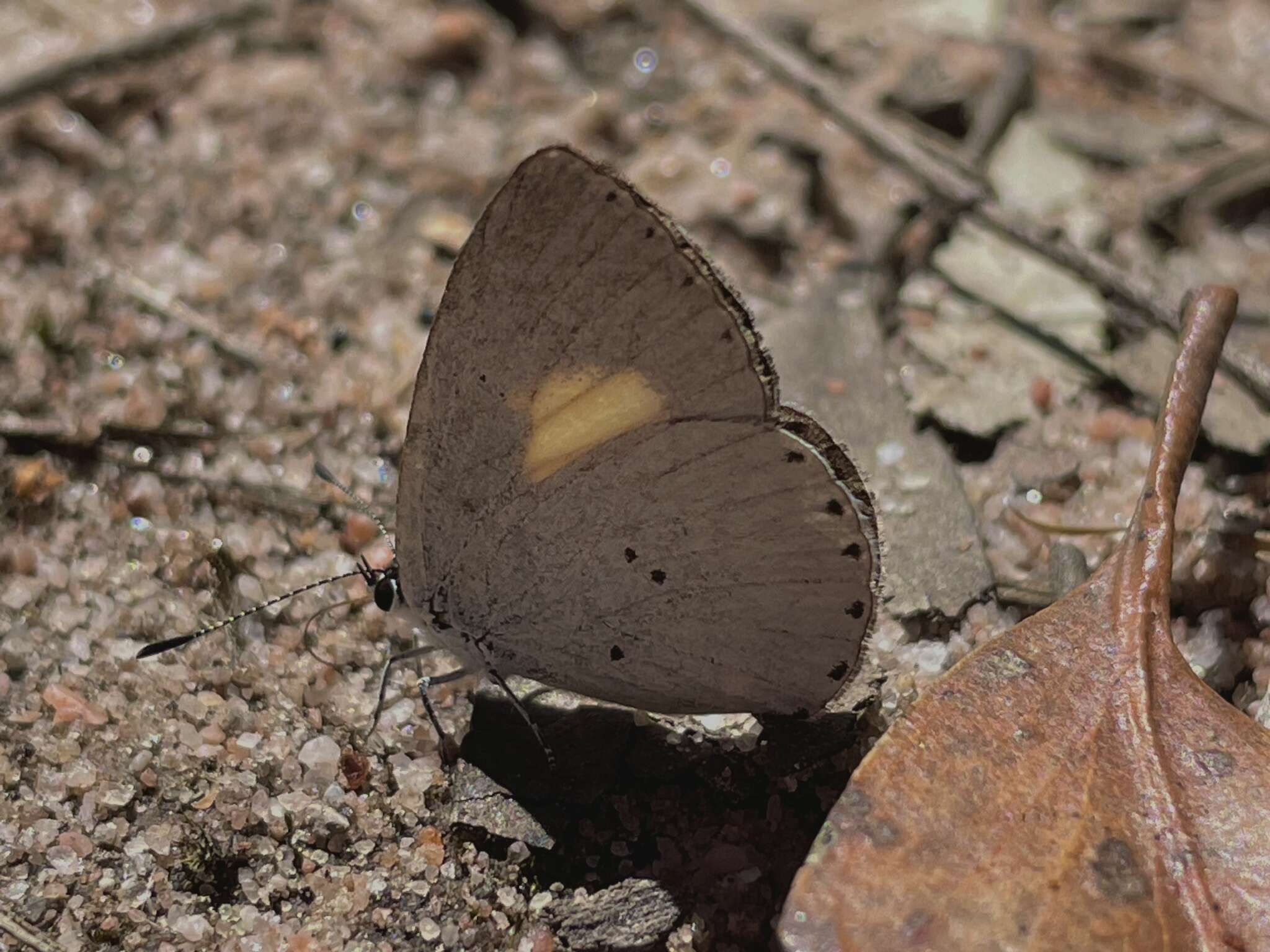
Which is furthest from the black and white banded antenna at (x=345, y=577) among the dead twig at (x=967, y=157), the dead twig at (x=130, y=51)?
the dead twig at (x=130, y=51)

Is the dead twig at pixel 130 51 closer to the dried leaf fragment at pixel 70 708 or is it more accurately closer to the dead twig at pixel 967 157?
the dried leaf fragment at pixel 70 708

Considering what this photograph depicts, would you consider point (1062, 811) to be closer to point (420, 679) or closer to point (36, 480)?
point (420, 679)

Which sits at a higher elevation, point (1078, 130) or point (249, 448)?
point (1078, 130)

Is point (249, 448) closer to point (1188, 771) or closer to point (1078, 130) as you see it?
point (1188, 771)

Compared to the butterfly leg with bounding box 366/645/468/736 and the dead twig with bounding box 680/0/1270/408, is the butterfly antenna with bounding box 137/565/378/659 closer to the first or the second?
the butterfly leg with bounding box 366/645/468/736

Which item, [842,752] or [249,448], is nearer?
[842,752]

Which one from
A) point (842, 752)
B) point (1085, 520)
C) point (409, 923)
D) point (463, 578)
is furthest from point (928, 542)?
point (409, 923)

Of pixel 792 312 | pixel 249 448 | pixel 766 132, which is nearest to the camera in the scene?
pixel 249 448
